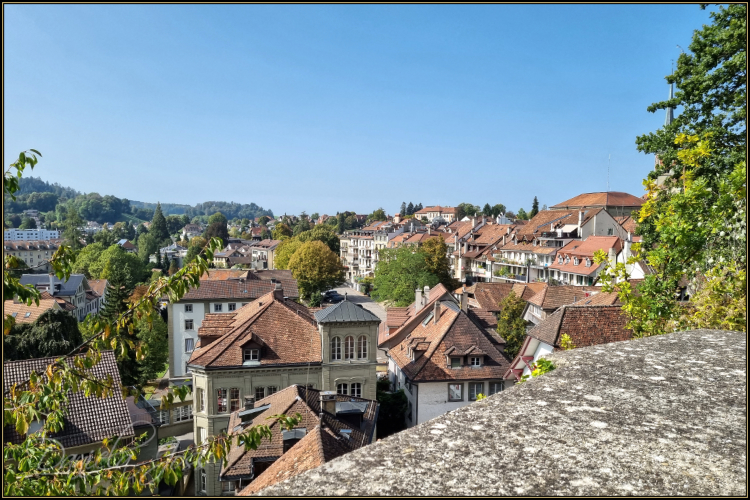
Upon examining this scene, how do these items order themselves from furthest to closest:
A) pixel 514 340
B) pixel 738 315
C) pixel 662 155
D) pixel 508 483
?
pixel 514 340, pixel 662 155, pixel 738 315, pixel 508 483

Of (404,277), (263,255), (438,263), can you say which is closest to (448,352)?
(404,277)

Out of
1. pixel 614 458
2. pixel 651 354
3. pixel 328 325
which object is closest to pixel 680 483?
pixel 614 458

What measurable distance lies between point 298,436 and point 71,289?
6228 cm

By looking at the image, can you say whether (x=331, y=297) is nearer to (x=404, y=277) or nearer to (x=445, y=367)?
(x=404, y=277)

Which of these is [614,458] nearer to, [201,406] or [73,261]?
[73,261]

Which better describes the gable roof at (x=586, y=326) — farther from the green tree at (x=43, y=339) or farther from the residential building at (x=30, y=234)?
the residential building at (x=30, y=234)

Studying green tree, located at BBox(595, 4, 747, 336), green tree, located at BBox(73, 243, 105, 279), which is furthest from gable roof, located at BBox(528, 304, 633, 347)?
green tree, located at BBox(73, 243, 105, 279)

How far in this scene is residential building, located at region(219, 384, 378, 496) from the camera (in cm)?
1472

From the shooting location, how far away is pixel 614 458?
10.9 ft

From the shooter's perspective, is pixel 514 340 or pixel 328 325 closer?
pixel 328 325

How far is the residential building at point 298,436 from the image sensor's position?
48.3 feet

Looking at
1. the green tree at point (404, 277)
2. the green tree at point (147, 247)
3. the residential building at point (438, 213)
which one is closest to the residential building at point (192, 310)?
the green tree at point (404, 277)

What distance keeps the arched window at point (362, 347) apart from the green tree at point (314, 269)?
51694 millimetres

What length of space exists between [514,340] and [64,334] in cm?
3200
